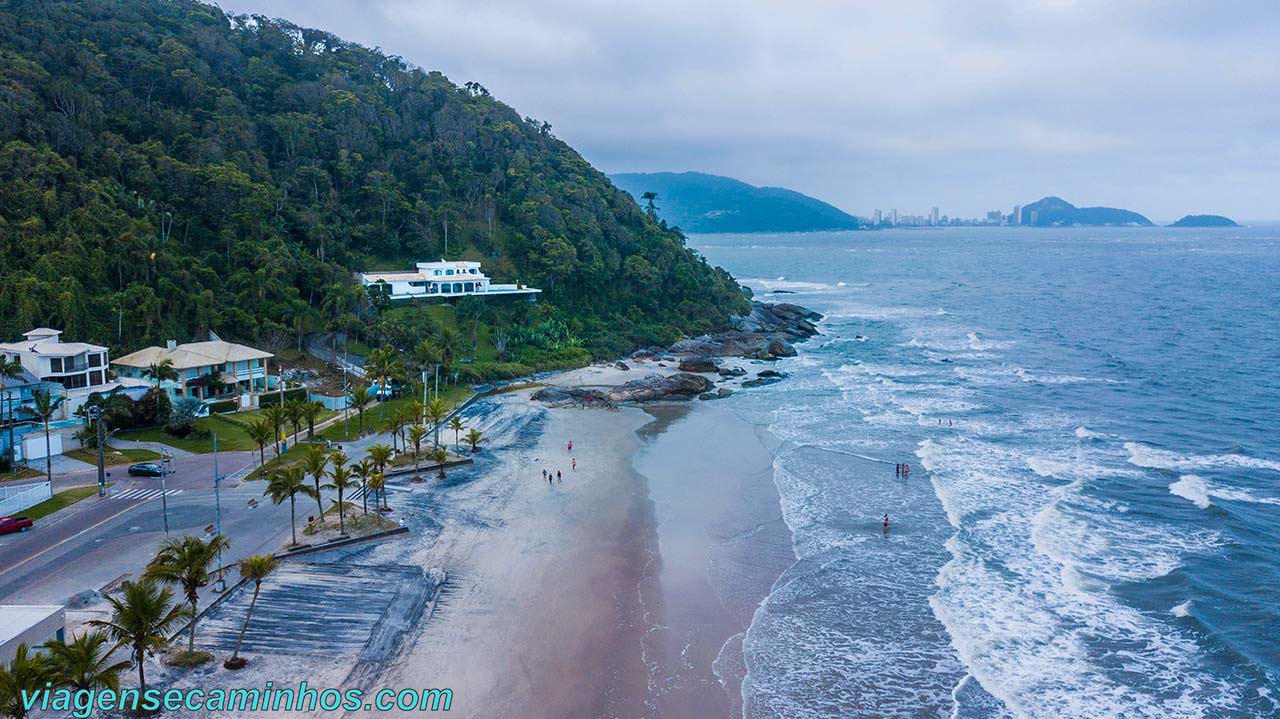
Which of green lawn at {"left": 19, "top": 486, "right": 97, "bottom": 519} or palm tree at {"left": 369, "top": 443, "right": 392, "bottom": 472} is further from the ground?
palm tree at {"left": 369, "top": 443, "right": 392, "bottom": 472}

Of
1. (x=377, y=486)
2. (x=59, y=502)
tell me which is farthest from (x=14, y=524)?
(x=377, y=486)

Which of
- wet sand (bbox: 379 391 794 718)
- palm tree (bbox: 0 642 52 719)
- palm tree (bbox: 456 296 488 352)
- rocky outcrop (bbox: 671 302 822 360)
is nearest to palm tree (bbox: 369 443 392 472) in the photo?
wet sand (bbox: 379 391 794 718)

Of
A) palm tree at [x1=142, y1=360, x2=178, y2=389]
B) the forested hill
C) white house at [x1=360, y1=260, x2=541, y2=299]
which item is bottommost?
palm tree at [x1=142, y1=360, x2=178, y2=389]

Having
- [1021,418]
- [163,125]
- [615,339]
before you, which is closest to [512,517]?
[1021,418]

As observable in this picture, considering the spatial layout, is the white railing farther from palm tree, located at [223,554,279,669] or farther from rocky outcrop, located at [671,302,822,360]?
rocky outcrop, located at [671,302,822,360]

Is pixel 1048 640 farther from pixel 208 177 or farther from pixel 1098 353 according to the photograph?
pixel 208 177

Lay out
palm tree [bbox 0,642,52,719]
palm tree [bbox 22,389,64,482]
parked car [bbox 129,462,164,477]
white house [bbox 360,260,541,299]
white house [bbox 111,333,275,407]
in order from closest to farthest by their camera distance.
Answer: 1. palm tree [bbox 0,642,52,719]
2. palm tree [bbox 22,389,64,482]
3. parked car [bbox 129,462,164,477]
4. white house [bbox 111,333,275,407]
5. white house [bbox 360,260,541,299]

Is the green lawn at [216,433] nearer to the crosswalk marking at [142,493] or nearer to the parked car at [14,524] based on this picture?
the crosswalk marking at [142,493]
